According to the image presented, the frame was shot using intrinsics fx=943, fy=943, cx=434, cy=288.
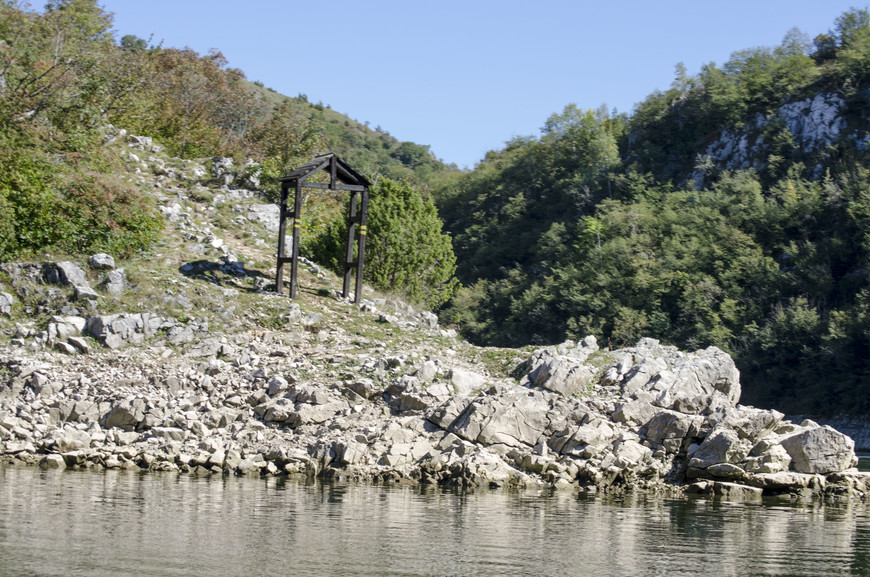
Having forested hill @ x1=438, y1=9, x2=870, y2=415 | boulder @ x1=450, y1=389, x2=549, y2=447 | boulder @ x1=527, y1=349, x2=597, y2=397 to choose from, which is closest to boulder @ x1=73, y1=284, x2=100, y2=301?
boulder @ x1=450, y1=389, x2=549, y2=447

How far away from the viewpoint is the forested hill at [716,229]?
42.6 meters

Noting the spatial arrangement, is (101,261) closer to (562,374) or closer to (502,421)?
(502,421)

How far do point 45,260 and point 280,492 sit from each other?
32.5 feet

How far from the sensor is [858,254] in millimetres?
43000

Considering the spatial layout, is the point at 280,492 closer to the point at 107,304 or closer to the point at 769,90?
the point at 107,304

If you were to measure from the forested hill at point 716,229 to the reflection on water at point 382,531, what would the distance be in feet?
98.1

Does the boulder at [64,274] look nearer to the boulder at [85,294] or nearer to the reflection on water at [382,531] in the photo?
the boulder at [85,294]

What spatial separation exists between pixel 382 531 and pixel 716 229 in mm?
40715

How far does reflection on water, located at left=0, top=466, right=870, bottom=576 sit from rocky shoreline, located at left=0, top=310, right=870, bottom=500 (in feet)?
3.30

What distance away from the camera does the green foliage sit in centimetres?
2967

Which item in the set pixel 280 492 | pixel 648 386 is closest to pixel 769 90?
pixel 648 386

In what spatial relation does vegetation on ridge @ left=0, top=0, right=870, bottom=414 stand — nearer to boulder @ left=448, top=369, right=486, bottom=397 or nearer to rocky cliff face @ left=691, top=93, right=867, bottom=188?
rocky cliff face @ left=691, top=93, right=867, bottom=188

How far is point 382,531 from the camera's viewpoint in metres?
10.5

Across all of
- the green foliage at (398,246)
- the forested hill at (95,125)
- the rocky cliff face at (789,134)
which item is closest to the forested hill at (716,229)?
Result: the rocky cliff face at (789,134)
